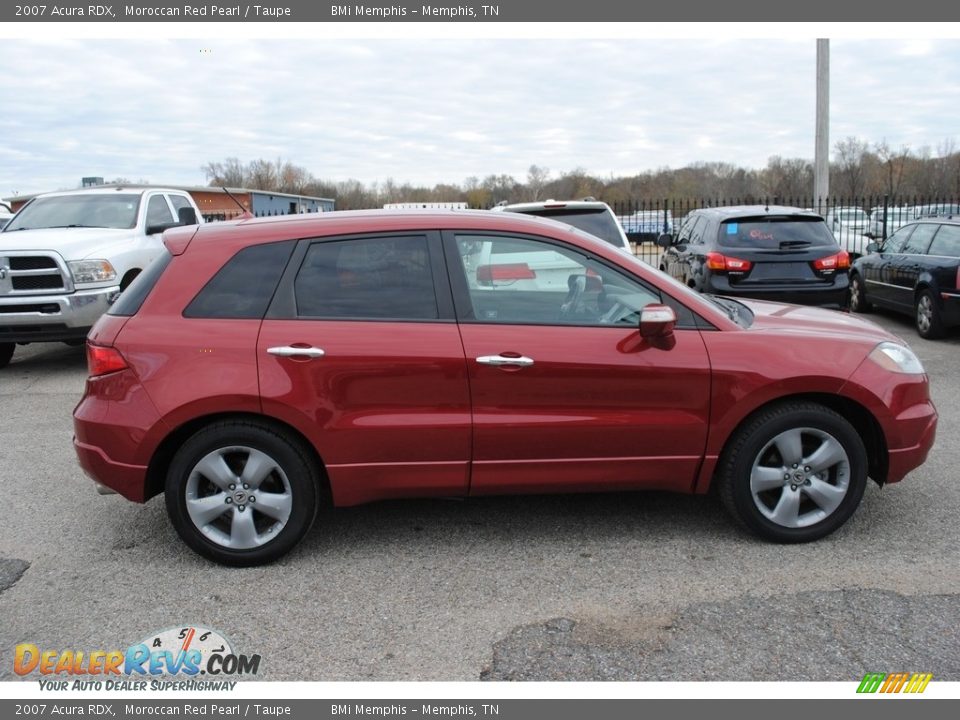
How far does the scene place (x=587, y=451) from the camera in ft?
13.1

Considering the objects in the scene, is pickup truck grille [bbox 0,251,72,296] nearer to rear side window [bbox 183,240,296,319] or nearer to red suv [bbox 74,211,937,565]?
red suv [bbox 74,211,937,565]

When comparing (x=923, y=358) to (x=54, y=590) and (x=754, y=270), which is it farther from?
(x=54, y=590)

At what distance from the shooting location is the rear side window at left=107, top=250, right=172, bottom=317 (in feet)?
13.2

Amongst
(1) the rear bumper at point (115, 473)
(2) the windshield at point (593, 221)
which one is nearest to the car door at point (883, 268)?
(2) the windshield at point (593, 221)

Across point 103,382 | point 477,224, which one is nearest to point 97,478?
point 103,382

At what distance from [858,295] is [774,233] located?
4.02 metres

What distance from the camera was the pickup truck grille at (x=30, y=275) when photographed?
8977mm

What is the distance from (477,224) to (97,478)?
7.57ft

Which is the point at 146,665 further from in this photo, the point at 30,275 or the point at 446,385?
the point at 30,275

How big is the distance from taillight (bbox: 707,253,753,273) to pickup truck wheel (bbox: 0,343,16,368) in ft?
28.1

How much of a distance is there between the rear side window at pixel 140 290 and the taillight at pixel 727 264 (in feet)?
23.1

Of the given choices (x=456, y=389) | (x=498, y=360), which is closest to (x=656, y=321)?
(x=498, y=360)

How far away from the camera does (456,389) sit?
3.87 m

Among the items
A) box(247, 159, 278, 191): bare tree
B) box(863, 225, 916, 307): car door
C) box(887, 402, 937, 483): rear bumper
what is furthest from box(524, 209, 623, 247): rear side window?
box(247, 159, 278, 191): bare tree
